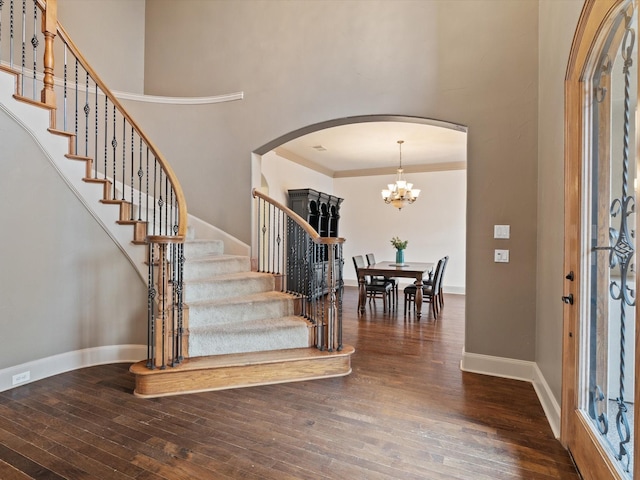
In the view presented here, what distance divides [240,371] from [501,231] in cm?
260

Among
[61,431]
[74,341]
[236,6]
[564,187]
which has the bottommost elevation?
[61,431]

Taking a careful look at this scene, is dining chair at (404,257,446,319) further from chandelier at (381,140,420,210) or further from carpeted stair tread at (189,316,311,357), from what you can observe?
carpeted stair tread at (189,316,311,357)

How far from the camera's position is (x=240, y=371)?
2.81 meters

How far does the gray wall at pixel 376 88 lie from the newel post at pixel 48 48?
4.59 feet

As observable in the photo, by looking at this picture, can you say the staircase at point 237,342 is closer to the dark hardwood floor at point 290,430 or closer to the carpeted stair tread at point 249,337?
the carpeted stair tread at point 249,337

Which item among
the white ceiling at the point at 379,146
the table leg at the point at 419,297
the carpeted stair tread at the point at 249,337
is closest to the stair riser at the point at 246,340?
the carpeted stair tread at the point at 249,337

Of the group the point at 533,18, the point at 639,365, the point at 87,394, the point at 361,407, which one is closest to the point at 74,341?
the point at 87,394

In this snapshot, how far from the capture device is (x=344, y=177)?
886 cm

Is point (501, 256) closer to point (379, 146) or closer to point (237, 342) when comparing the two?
point (237, 342)

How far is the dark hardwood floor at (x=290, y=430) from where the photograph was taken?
1.80m

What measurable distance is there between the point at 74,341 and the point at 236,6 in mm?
4329

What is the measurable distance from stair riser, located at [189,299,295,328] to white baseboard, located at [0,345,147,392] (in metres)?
0.76

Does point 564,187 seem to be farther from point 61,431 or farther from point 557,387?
point 61,431

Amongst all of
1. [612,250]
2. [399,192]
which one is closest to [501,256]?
[612,250]
